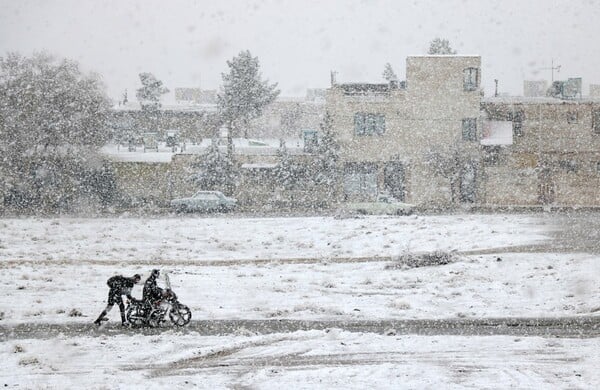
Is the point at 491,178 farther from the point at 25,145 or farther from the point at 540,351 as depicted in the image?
the point at 540,351

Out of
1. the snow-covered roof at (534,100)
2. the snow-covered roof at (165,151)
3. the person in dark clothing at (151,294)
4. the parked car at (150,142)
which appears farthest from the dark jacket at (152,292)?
the snow-covered roof at (534,100)

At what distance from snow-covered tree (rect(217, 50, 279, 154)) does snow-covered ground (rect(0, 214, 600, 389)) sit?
33196 mm

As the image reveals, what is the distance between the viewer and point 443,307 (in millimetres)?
19984

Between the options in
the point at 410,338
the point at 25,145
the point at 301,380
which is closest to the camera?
the point at 301,380

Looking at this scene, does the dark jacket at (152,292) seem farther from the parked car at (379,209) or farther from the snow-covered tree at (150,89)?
the snow-covered tree at (150,89)

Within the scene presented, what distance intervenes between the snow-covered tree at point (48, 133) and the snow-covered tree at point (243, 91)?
1560cm

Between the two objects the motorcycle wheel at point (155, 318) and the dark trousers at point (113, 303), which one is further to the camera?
the dark trousers at point (113, 303)

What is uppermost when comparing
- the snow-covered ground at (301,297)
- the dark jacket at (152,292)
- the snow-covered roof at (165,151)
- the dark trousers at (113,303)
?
the snow-covered roof at (165,151)

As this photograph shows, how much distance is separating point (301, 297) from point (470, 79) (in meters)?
41.4

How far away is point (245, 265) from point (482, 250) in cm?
870

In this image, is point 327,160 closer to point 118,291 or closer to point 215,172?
point 215,172

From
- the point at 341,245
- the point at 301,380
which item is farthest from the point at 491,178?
the point at 301,380

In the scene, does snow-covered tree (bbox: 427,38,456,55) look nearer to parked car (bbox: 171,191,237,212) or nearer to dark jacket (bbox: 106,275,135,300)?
parked car (bbox: 171,191,237,212)

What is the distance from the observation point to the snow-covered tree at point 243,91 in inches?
2869
